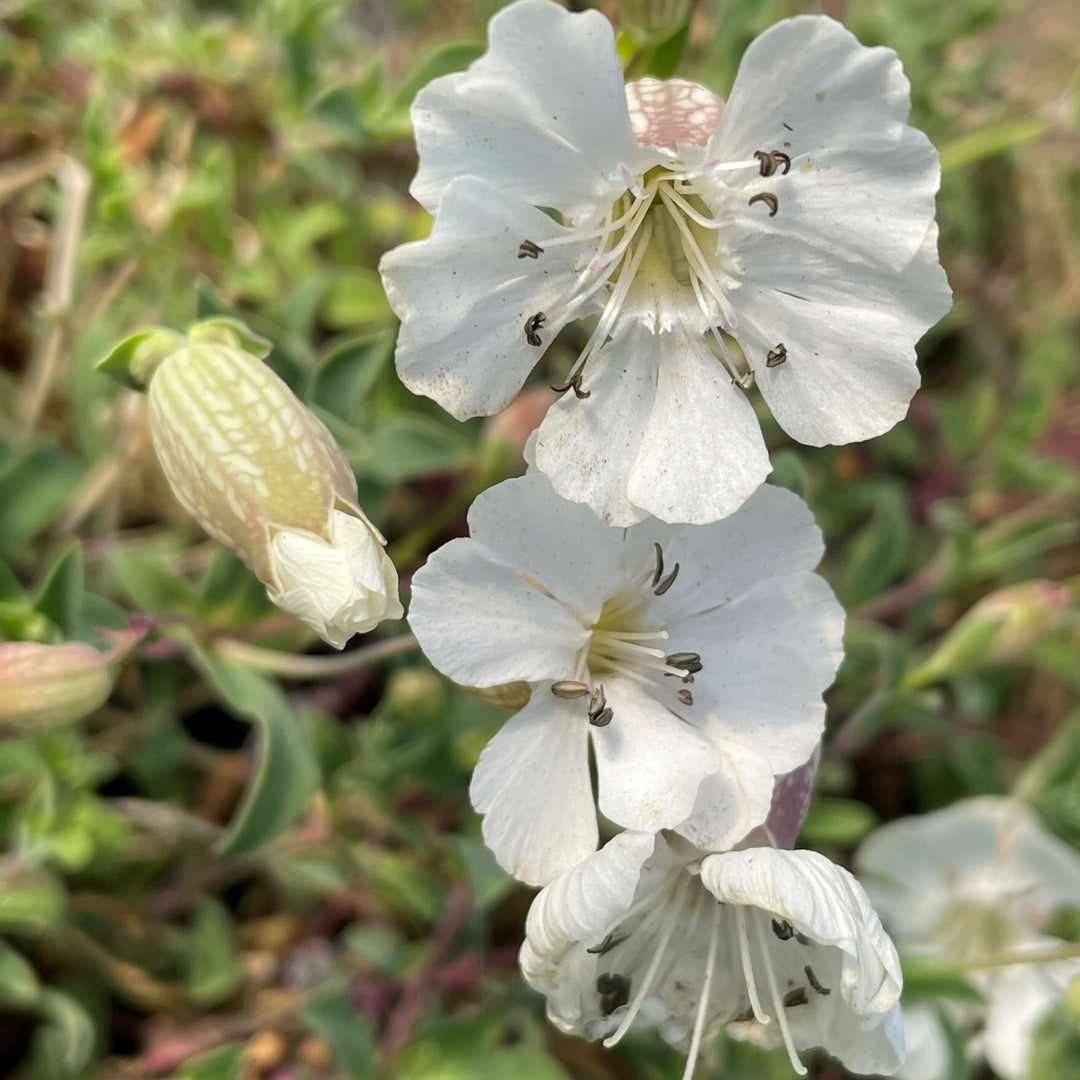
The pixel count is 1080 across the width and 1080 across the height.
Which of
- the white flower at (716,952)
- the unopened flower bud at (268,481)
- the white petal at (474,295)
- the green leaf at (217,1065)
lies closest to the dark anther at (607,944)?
the white flower at (716,952)

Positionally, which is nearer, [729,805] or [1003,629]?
[729,805]

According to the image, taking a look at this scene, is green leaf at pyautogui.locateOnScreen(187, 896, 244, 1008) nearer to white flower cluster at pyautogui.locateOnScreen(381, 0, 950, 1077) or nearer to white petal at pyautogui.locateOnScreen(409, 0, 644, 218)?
white flower cluster at pyautogui.locateOnScreen(381, 0, 950, 1077)

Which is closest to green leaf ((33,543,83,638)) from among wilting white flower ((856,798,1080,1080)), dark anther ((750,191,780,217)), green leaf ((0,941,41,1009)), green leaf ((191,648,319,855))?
green leaf ((191,648,319,855))

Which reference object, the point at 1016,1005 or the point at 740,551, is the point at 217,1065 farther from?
the point at 1016,1005

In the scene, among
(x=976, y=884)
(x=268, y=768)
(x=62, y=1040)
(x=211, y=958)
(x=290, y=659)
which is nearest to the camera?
(x=268, y=768)

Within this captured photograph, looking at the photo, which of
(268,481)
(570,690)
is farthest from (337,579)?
(570,690)

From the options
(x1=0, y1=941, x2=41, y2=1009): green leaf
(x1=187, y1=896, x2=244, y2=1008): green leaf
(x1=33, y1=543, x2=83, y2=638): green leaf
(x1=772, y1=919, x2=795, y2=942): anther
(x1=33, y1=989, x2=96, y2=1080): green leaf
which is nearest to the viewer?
(x1=772, y1=919, x2=795, y2=942): anther
